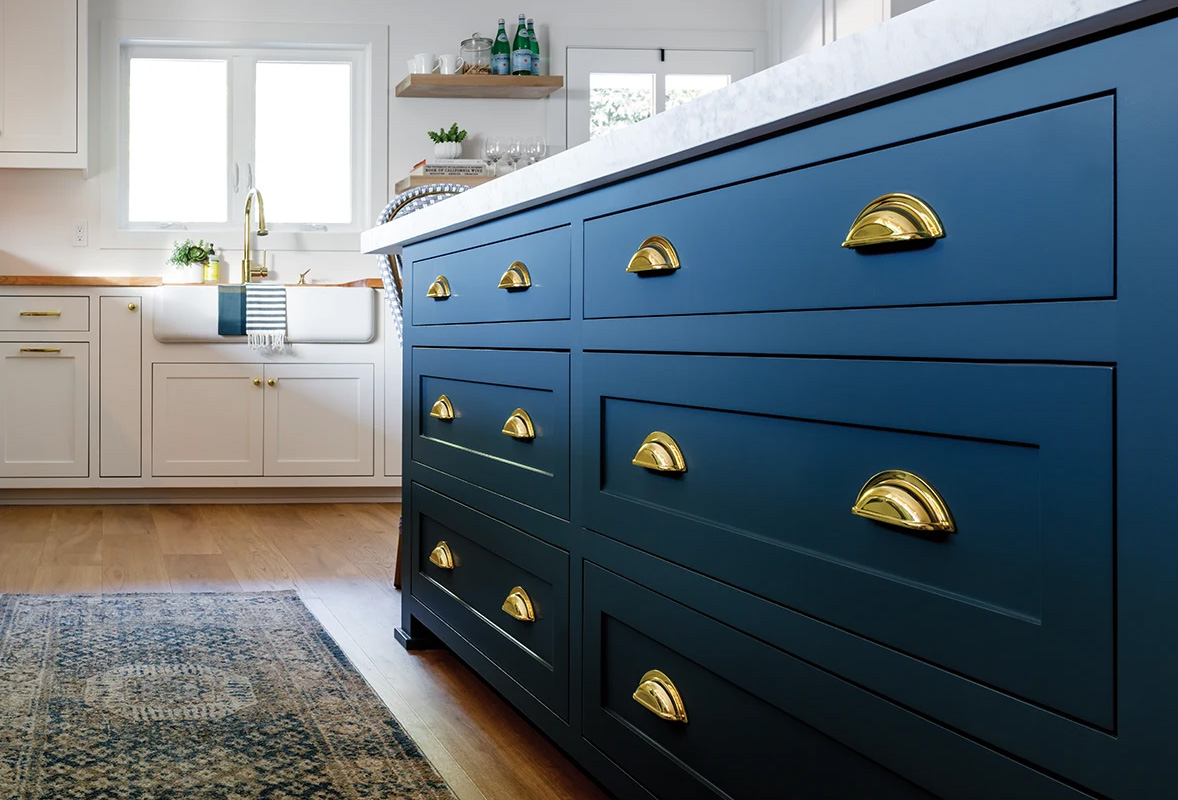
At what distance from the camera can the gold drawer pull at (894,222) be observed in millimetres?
801

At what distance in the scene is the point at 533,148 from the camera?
4.93 meters

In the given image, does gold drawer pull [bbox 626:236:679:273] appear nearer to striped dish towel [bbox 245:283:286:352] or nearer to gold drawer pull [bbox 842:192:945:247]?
gold drawer pull [bbox 842:192:945:247]

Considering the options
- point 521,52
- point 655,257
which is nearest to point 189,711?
point 655,257

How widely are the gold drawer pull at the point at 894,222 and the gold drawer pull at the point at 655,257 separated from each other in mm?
313

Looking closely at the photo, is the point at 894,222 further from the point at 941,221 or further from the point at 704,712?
the point at 704,712

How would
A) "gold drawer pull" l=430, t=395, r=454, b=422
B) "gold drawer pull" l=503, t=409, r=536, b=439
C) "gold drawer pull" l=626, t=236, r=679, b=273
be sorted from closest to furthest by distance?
"gold drawer pull" l=626, t=236, r=679, b=273 < "gold drawer pull" l=503, t=409, r=536, b=439 < "gold drawer pull" l=430, t=395, r=454, b=422

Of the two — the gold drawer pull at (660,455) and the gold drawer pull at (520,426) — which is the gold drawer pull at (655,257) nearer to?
the gold drawer pull at (660,455)

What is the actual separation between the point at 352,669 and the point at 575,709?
735mm

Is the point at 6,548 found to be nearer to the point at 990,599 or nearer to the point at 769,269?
the point at 769,269

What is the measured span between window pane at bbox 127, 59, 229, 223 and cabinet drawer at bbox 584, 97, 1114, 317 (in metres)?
4.18

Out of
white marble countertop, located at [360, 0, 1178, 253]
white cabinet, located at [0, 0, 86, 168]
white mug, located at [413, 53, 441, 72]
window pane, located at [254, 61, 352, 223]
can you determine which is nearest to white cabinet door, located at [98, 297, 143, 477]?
white cabinet, located at [0, 0, 86, 168]

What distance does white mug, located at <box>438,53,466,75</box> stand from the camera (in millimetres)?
4781

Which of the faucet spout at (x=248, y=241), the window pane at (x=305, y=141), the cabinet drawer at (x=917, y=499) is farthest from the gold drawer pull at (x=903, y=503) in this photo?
the window pane at (x=305, y=141)

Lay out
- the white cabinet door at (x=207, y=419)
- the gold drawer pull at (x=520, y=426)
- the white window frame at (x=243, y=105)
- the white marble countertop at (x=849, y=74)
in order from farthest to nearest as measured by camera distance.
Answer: the white window frame at (x=243, y=105) → the white cabinet door at (x=207, y=419) → the gold drawer pull at (x=520, y=426) → the white marble countertop at (x=849, y=74)
